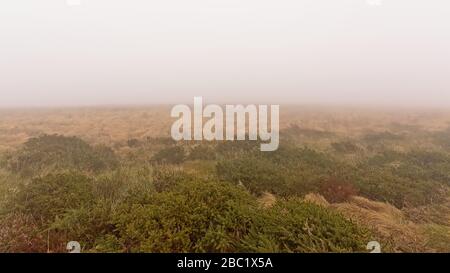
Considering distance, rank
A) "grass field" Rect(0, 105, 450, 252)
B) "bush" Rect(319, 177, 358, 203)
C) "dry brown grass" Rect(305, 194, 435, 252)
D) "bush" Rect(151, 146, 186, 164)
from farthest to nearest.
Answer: "bush" Rect(151, 146, 186, 164)
"bush" Rect(319, 177, 358, 203)
"dry brown grass" Rect(305, 194, 435, 252)
"grass field" Rect(0, 105, 450, 252)

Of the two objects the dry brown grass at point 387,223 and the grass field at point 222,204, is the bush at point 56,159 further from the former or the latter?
the dry brown grass at point 387,223

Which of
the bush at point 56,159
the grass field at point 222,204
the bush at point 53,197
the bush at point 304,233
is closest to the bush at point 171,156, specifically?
the grass field at point 222,204

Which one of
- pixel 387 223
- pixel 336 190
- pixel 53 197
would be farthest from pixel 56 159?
pixel 387 223

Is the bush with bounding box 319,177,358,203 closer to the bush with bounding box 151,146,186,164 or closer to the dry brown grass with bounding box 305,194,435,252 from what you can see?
the dry brown grass with bounding box 305,194,435,252

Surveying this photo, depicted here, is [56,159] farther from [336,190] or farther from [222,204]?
[336,190]

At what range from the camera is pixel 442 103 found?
76250 millimetres

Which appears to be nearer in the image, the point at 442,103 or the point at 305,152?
the point at 305,152

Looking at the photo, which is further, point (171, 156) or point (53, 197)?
point (171, 156)

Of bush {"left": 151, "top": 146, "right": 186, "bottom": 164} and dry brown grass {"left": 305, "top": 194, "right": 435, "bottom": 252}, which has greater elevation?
bush {"left": 151, "top": 146, "right": 186, "bottom": 164}

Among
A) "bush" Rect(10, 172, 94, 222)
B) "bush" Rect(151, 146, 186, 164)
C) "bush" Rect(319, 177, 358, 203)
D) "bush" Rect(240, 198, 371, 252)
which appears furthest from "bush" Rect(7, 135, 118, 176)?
"bush" Rect(319, 177, 358, 203)

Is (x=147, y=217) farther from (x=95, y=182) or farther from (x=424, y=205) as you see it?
(x=424, y=205)

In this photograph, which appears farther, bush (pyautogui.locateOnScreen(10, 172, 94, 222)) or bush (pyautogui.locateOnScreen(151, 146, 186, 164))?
bush (pyautogui.locateOnScreen(151, 146, 186, 164))

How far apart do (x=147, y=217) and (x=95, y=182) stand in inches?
119
